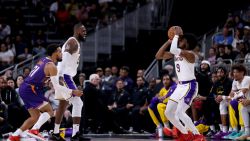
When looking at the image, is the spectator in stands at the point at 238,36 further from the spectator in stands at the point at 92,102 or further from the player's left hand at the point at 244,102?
the player's left hand at the point at 244,102

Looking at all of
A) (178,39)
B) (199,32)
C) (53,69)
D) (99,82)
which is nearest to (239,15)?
(199,32)

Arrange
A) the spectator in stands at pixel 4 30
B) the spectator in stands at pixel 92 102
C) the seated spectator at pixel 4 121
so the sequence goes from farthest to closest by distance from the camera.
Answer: the spectator in stands at pixel 4 30, the spectator in stands at pixel 92 102, the seated spectator at pixel 4 121

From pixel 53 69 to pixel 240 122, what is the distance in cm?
445

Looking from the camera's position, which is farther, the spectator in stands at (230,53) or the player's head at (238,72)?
the spectator in stands at (230,53)

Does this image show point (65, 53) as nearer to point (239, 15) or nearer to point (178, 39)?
point (178, 39)

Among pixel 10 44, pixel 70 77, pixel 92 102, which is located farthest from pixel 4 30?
pixel 70 77

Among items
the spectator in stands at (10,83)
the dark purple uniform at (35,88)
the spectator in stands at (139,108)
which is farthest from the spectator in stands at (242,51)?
the dark purple uniform at (35,88)

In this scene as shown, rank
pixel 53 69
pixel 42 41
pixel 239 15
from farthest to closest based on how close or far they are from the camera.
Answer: pixel 42 41
pixel 239 15
pixel 53 69

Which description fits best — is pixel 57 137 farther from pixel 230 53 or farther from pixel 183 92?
pixel 230 53

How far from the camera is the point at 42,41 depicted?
23.0 metres

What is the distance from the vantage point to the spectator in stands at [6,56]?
2121 cm

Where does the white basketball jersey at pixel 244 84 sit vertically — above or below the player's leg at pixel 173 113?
above

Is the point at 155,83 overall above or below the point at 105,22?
below

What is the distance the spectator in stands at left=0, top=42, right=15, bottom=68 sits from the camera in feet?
69.6
